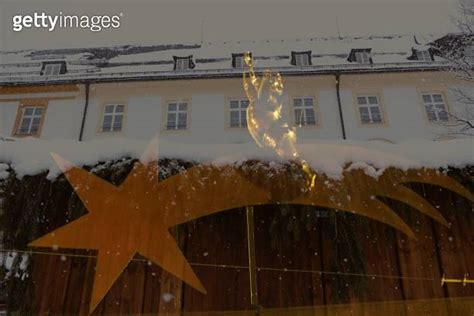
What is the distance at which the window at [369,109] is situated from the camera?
7.64 metres

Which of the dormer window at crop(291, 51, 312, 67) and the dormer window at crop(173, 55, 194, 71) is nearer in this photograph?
the dormer window at crop(291, 51, 312, 67)

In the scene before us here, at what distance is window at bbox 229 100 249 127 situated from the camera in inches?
295

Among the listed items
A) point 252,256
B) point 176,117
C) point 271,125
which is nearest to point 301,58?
point 176,117

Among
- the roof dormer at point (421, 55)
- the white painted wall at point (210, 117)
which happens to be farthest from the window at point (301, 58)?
the roof dormer at point (421, 55)

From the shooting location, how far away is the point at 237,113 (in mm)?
7789

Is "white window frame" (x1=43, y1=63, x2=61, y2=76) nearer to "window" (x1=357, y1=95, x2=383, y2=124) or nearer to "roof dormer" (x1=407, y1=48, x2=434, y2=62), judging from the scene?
"window" (x1=357, y1=95, x2=383, y2=124)

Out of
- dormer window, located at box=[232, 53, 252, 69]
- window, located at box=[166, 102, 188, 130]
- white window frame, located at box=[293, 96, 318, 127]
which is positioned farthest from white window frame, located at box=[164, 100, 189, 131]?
white window frame, located at box=[293, 96, 318, 127]

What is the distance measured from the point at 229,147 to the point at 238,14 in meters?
4.74

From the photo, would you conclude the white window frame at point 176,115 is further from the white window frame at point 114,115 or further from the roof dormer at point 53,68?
the roof dormer at point 53,68

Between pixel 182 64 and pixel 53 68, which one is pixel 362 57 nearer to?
pixel 182 64

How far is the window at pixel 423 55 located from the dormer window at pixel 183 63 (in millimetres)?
4165

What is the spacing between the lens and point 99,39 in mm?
7797

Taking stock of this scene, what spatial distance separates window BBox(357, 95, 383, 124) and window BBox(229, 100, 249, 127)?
2031 mm

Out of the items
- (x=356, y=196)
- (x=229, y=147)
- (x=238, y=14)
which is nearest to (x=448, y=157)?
(x=356, y=196)
